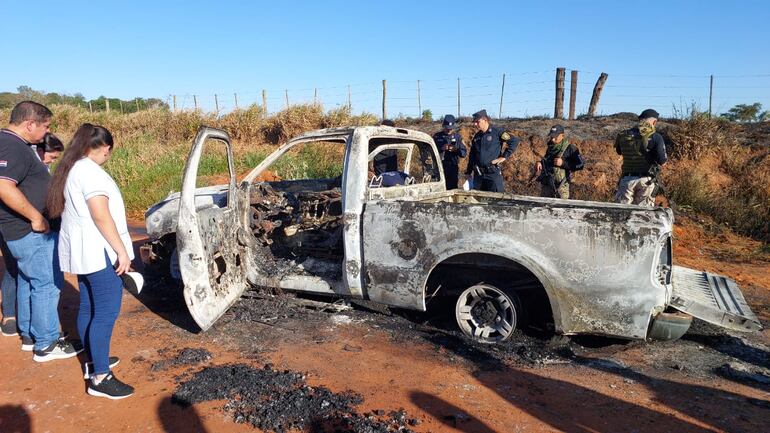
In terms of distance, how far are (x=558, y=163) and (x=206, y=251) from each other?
5474mm

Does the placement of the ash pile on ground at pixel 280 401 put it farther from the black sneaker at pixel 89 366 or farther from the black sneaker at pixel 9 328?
the black sneaker at pixel 9 328

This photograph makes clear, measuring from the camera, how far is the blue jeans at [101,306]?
3398 millimetres

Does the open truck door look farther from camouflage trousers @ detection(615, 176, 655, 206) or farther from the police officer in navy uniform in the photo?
camouflage trousers @ detection(615, 176, 655, 206)

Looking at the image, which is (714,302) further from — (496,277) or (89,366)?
(89,366)

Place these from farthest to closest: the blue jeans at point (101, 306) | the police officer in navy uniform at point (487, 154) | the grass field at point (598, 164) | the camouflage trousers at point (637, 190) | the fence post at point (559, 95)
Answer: the fence post at point (559, 95) → the grass field at point (598, 164) → the police officer in navy uniform at point (487, 154) → the camouflage trousers at point (637, 190) → the blue jeans at point (101, 306)

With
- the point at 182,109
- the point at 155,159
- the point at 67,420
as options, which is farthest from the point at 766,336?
the point at 182,109

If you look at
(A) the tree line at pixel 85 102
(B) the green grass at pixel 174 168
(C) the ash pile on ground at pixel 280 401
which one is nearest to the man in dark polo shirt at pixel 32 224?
(C) the ash pile on ground at pixel 280 401

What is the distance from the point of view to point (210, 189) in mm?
6035

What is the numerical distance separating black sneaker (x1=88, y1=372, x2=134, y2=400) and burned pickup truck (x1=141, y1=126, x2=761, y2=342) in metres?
0.74

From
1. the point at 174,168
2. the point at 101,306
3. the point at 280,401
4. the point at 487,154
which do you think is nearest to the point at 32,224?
the point at 101,306

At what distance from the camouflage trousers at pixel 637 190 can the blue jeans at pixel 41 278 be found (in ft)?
21.2

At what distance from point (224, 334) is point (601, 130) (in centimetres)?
1165

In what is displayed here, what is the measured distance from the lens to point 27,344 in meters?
4.28

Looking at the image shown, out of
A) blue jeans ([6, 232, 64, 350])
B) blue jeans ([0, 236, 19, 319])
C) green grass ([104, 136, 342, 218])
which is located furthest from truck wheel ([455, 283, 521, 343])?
green grass ([104, 136, 342, 218])
